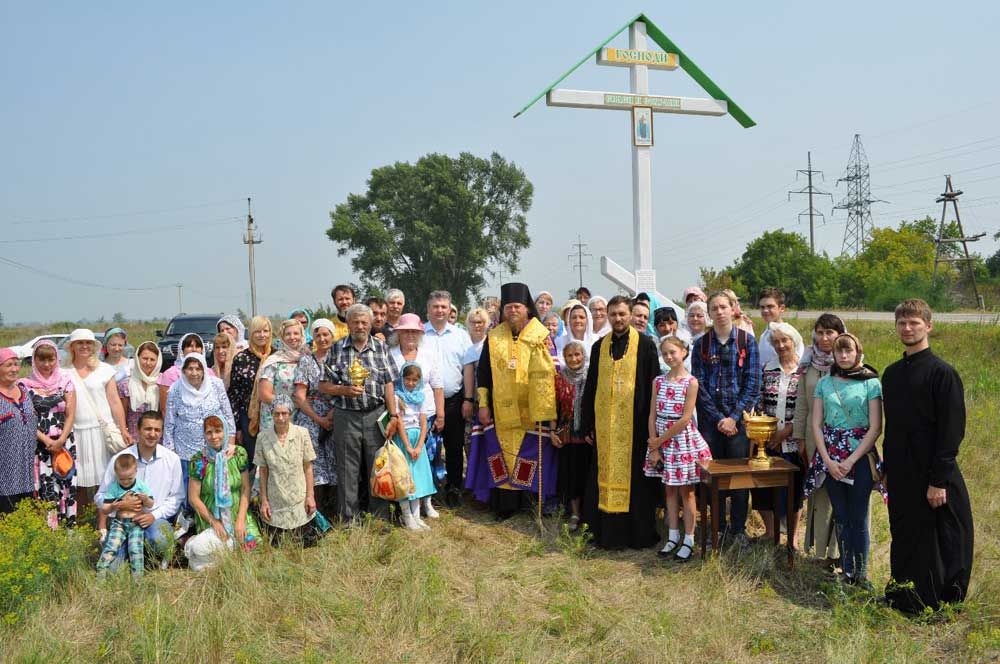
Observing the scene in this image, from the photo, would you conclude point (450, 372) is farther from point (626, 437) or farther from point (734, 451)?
point (734, 451)

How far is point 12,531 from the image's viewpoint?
14.2ft

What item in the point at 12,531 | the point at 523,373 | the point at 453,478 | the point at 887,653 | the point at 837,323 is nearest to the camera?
the point at 887,653

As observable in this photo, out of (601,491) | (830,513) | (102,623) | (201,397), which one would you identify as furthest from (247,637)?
(830,513)

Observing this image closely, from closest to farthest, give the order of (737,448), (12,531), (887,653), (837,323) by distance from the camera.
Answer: (887,653), (12,531), (837,323), (737,448)

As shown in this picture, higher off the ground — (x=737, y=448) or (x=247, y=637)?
(x=737, y=448)

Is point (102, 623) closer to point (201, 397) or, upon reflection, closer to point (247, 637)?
point (247, 637)

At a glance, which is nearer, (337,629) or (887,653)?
(887,653)

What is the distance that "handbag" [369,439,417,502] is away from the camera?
5.42 metres

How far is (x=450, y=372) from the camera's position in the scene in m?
6.43

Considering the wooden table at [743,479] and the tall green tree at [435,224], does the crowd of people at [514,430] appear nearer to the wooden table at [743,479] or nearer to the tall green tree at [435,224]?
the wooden table at [743,479]

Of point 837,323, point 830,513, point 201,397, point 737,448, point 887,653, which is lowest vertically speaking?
point 887,653

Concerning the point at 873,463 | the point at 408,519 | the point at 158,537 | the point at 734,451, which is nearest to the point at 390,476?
the point at 408,519

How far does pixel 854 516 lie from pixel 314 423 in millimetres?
3674

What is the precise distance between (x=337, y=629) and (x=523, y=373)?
8.18 ft
